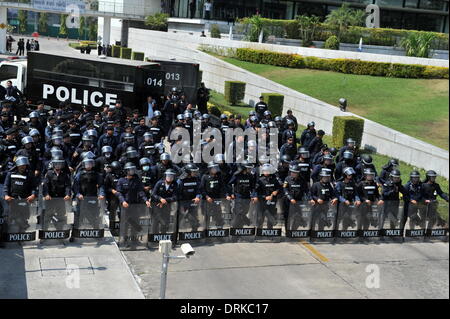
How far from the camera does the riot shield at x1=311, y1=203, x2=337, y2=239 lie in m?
13.9

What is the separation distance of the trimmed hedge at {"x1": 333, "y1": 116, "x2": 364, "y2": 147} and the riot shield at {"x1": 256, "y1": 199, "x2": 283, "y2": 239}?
378 inches

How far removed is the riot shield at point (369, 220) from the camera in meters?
14.1

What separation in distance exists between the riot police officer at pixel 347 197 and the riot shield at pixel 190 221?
3141mm

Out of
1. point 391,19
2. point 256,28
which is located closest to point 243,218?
point 256,28

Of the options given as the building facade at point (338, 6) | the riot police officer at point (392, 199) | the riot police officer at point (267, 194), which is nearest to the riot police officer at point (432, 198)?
the riot police officer at point (392, 199)

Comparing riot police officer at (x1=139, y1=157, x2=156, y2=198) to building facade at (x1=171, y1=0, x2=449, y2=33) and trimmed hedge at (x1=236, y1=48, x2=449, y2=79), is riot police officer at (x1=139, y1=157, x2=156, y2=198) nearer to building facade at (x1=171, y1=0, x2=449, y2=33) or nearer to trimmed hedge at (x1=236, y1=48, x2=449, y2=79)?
trimmed hedge at (x1=236, y1=48, x2=449, y2=79)

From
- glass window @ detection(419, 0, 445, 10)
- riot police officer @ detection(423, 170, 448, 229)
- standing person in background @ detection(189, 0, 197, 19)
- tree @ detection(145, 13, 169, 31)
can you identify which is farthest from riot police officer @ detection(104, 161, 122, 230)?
glass window @ detection(419, 0, 445, 10)

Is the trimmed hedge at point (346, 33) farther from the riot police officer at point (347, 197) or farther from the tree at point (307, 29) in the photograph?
the riot police officer at point (347, 197)

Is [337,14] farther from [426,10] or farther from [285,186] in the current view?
[285,186]

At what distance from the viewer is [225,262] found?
40.9ft

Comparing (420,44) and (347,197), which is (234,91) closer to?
(420,44)

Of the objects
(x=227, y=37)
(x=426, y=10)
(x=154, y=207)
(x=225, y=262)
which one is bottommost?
(x=225, y=262)
